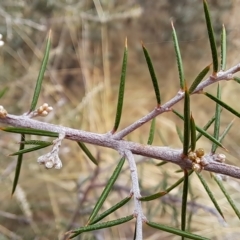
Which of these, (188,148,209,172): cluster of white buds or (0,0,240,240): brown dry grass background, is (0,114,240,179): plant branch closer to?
(188,148,209,172): cluster of white buds

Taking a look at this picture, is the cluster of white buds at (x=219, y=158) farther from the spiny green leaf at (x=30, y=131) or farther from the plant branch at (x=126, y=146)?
the spiny green leaf at (x=30, y=131)

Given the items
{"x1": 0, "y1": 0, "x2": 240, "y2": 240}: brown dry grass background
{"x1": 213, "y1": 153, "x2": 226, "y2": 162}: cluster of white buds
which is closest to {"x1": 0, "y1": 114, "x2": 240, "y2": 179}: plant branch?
{"x1": 213, "y1": 153, "x2": 226, "y2": 162}: cluster of white buds

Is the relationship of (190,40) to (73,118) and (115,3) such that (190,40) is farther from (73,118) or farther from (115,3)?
(73,118)

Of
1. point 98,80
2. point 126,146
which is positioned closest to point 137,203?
point 126,146

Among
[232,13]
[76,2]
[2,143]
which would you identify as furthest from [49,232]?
[232,13]

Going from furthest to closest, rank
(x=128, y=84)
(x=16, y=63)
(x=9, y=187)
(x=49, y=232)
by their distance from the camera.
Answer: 1. (x=128, y=84)
2. (x=16, y=63)
3. (x=9, y=187)
4. (x=49, y=232)
